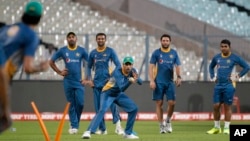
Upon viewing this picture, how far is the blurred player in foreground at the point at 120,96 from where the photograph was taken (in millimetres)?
19250

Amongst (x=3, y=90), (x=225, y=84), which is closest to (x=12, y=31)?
(x=3, y=90)

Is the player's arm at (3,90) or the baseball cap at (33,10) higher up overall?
the baseball cap at (33,10)

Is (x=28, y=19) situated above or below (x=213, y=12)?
below

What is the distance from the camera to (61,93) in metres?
31.3

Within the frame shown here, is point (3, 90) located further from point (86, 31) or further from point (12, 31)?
point (86, 31)

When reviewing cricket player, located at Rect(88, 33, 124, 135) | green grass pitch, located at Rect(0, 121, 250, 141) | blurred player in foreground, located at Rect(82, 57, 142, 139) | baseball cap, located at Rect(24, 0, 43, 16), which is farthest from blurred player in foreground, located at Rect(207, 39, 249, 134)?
baseball cap, located at Rect(24, 0, 43, 16)

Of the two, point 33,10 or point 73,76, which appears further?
point 73,76

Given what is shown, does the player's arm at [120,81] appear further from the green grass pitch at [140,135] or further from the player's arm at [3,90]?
the player's arm at [3,90]

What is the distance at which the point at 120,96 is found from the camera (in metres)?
19.6

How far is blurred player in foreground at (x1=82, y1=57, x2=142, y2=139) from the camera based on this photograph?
19250 millimetres

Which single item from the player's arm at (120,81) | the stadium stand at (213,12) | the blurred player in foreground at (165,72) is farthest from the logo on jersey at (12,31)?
the stadium stand at (213,12)

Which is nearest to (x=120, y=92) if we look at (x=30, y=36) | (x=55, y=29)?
(x=30, y=36)

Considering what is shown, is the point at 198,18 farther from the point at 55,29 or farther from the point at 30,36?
the point at 30,36

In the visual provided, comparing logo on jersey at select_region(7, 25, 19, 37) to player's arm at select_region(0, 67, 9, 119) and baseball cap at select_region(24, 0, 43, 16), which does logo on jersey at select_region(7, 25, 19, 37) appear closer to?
baseball cap at select_region(24, 0, 43, 16)
